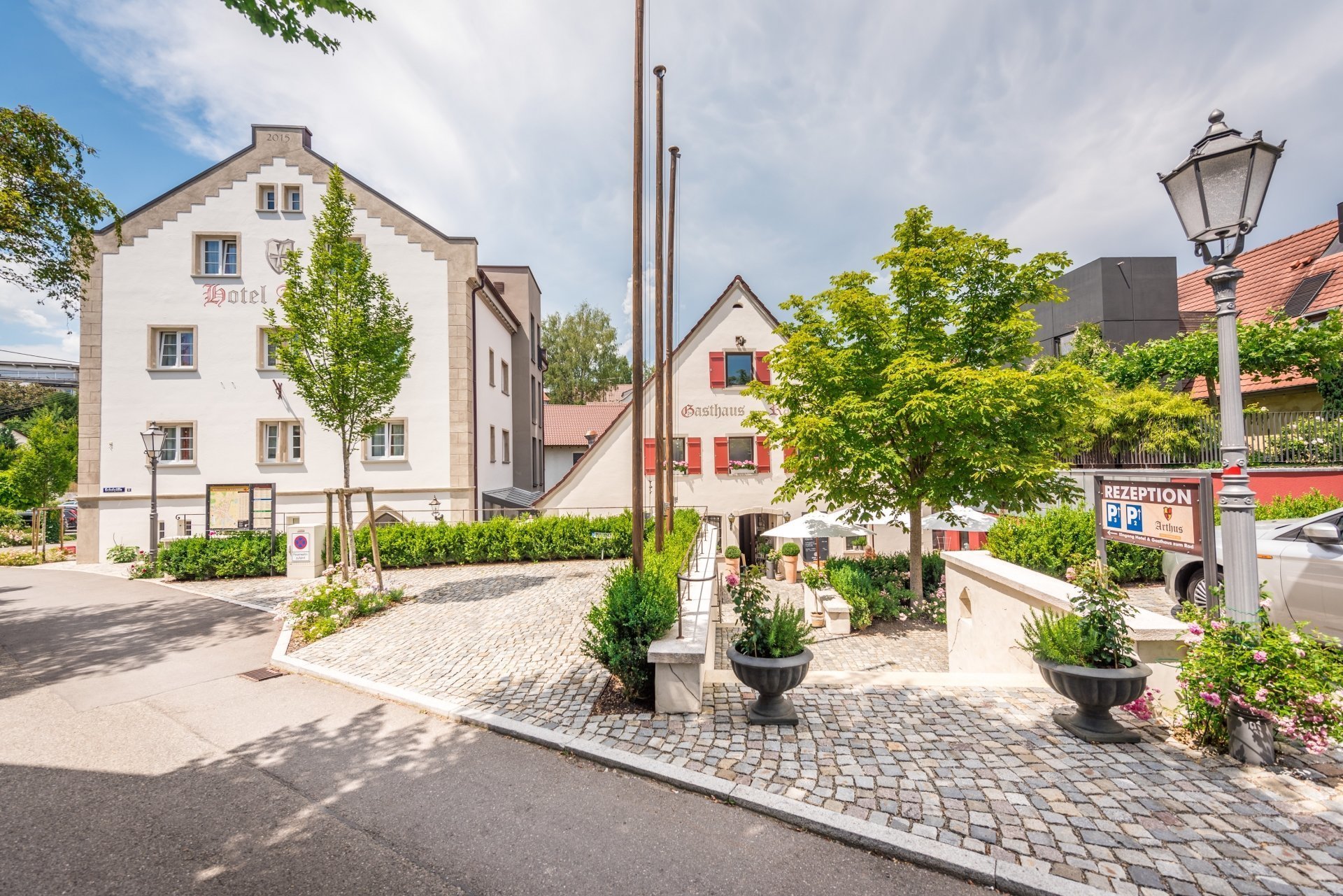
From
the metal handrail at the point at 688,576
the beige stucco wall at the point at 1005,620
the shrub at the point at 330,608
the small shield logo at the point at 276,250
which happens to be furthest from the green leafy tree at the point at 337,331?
the beige stucco wall at the point at 1005,620

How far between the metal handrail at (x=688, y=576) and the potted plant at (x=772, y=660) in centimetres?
85

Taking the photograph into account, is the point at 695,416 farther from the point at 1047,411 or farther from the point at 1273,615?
the point at 1273,615

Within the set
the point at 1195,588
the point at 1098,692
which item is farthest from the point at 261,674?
the point at 1195,588

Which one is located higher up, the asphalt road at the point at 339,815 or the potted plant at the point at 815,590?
the asphalt road at the point at 339,815

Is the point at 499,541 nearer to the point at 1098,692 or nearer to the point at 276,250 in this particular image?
the point at 276,250

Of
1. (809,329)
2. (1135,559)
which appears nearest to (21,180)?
(809,329)

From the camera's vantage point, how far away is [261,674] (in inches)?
284

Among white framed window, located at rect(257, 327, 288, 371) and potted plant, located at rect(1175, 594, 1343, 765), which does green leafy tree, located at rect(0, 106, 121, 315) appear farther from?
potted plant, located at rect(1175, 594, 1343, 765)

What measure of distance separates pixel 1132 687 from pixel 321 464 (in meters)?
21.6

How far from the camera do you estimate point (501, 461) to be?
25.2 meters

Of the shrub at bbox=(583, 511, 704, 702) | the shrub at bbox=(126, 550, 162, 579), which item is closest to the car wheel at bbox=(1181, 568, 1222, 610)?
the shrub at bbox=(583, 511, 704, 702)

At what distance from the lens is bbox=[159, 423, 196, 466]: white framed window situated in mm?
19375

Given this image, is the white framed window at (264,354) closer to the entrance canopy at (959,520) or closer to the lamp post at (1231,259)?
the entrance canopy at (959,520)

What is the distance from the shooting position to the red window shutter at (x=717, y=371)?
21.6m
